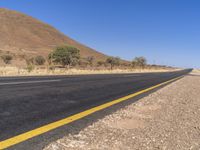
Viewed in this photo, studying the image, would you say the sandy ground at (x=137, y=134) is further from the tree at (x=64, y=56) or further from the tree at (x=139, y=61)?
the tree at (x=139, y=61)

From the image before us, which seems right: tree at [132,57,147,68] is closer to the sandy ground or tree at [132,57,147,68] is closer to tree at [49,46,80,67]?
tree at [49,46,80,67]

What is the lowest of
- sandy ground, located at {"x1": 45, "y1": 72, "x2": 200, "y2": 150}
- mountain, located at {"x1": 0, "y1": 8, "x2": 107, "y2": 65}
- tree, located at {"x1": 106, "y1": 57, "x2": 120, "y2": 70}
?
sandy ground, located at {"x1": 45, "y1": 72, "x2": 200, "y2": 150}

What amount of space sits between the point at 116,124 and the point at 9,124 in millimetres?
2224

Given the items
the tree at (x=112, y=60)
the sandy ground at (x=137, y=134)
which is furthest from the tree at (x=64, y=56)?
the sandy ground at (x=137, y=134)

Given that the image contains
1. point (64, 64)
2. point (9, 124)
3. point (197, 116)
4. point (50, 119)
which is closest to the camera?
point (9, 124)

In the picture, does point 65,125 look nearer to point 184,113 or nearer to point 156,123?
point 156,123

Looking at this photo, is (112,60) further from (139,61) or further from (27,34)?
(27,34)

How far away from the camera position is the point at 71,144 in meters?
3.65

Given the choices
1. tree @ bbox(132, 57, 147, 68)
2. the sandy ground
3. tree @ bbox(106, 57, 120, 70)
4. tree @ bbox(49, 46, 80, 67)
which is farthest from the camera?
tree @ bbox(132, 57, 147, 68)

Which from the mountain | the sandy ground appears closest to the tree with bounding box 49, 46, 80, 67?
the mountain

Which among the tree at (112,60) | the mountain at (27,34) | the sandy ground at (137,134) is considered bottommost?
the sandy ground at (137,134)

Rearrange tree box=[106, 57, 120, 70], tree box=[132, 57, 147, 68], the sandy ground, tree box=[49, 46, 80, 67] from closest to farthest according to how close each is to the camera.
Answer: the sandy ground < tree box=[49, 46, 80, 67] < tree box=[106, 57, 120, 70] < tree box=[132, 57, 147, 68]

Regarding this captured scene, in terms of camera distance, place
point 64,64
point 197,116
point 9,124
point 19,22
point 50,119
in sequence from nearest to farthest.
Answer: point 9,124
point 50,119
point 197,116
point 64,64
point 19,22

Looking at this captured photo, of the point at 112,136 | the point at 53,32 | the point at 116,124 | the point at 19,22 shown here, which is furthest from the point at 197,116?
the point at 53,32
